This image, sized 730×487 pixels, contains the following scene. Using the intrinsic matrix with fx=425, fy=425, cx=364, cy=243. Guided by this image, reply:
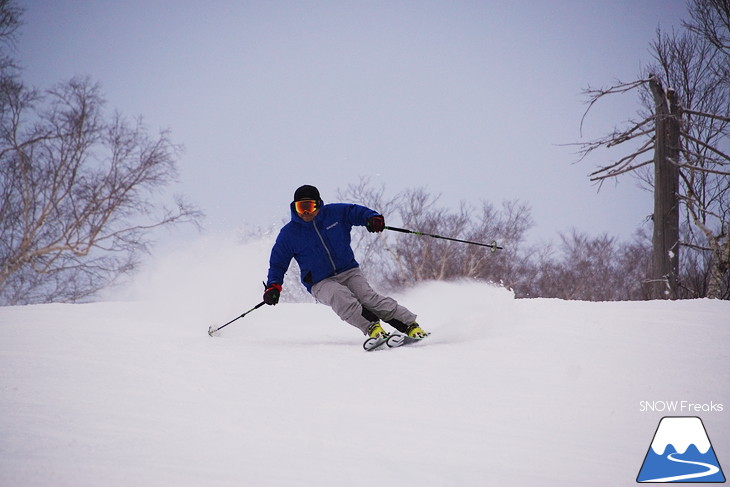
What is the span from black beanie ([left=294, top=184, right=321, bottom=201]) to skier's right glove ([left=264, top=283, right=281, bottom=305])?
89 cm

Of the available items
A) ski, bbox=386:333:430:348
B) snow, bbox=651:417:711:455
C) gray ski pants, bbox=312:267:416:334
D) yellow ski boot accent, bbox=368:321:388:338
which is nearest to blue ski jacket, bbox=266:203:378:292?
gray ski pants, bbox=312:267:416:334

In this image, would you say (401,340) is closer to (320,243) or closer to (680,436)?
(320,243)

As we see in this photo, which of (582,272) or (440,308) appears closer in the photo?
(440,308)

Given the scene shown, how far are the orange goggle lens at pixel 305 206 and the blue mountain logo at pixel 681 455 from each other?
9.66 feet

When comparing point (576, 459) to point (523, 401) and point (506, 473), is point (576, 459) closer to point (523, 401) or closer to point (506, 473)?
point (506, 473)

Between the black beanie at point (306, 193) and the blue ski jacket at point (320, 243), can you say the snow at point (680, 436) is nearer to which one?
the blue ski jacket at point (320, 243)

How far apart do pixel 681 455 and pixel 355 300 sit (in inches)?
103

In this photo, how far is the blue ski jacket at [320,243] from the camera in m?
4.05

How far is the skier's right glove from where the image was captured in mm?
3949

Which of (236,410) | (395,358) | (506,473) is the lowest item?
(506,473)

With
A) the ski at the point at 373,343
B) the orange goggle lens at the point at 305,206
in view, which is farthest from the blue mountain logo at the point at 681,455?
the orange goggle lens at the point at 305,206

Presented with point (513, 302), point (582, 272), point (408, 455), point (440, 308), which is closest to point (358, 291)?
point (513, 302)

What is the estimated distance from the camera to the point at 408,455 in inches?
60.9

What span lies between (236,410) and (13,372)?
1.54 m
